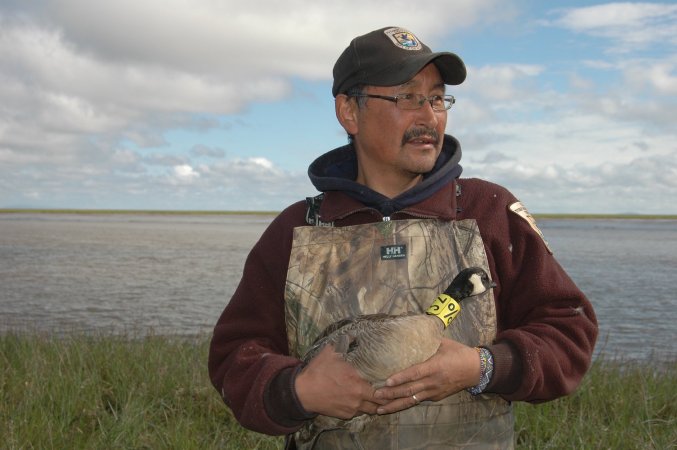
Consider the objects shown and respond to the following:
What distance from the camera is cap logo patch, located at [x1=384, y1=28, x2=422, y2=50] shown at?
3.58 metres

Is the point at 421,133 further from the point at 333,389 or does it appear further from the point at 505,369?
the point at 333,389

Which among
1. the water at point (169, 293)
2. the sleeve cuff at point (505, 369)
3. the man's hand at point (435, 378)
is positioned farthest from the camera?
the water at point (169, 293)

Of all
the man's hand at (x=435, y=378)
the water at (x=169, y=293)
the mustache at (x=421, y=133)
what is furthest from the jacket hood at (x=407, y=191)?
the water at (x=169, y=293)

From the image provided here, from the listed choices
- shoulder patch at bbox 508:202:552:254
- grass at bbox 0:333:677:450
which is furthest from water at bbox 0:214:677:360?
shoulder patch at bbox 508:202:552:254

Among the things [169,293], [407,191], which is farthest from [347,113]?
[169,293]

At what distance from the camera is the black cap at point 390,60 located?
3.47 meters

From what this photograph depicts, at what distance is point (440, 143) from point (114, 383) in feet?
19.9

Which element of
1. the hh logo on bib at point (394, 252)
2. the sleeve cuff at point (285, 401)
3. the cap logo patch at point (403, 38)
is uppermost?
the cap logo patch at point (403, 38)

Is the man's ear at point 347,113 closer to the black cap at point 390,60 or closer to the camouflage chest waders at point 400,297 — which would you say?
the black cap at point 390,60

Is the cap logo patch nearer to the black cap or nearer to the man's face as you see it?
the black cap

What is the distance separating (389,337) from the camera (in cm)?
289

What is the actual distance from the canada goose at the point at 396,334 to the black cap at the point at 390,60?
3.55 ft

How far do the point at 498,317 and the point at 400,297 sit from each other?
556 mm

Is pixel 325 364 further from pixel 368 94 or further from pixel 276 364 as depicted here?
pixel 368 94
